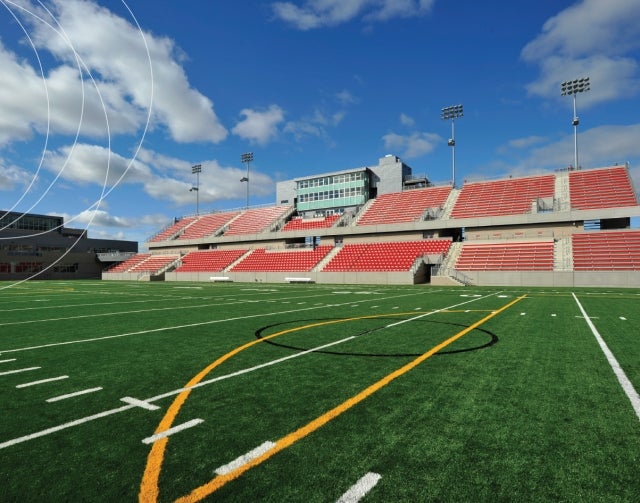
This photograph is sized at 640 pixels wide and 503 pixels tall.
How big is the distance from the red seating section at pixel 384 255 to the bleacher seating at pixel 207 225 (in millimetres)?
28157

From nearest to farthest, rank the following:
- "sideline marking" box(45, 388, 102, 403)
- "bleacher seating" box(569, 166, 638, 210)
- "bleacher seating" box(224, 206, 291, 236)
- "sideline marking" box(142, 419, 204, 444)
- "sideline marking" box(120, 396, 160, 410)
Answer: "sideline marking" box(142, 419, 204, 444) < "sideline marking" box(120, 396, 160, 410) < "sideline marking" box(45, 388, 102, 403) < "bleacher seating" box(569, 166, 638, 210) < "bleacher seating" box(224, 206, 291, 236)

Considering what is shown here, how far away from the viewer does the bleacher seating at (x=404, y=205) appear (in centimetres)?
4931

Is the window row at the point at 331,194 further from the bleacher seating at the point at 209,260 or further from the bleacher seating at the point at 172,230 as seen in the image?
the bleacher seating at the point at 172,230

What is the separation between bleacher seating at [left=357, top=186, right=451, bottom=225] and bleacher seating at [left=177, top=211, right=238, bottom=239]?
88.6ft

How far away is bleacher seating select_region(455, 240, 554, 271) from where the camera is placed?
35344mm

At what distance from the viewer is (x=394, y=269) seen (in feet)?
130

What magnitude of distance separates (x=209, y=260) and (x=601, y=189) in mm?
48910

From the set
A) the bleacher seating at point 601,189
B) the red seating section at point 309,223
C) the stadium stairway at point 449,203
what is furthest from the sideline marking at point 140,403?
the red seating section at point 309,223

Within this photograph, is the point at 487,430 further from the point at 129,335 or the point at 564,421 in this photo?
the point at 129,335

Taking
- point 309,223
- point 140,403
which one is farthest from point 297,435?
point 309,223

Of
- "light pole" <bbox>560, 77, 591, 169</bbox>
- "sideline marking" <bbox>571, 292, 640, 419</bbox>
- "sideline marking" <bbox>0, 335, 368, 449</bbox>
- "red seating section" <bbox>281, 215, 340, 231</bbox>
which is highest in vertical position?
"light pole" <bbox>560, 77, 591, 169</bbox>

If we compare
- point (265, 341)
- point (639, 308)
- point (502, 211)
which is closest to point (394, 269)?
point (502, 211)

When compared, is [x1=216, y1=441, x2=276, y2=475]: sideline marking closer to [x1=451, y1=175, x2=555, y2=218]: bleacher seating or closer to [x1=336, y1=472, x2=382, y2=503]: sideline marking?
[x1=336, y1=472, x2=382, y2=503]: sideline marking

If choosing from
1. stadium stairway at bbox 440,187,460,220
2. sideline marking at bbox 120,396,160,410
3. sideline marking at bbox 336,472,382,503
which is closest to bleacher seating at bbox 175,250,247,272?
stadium stairway at bbox 440,187,460,220
